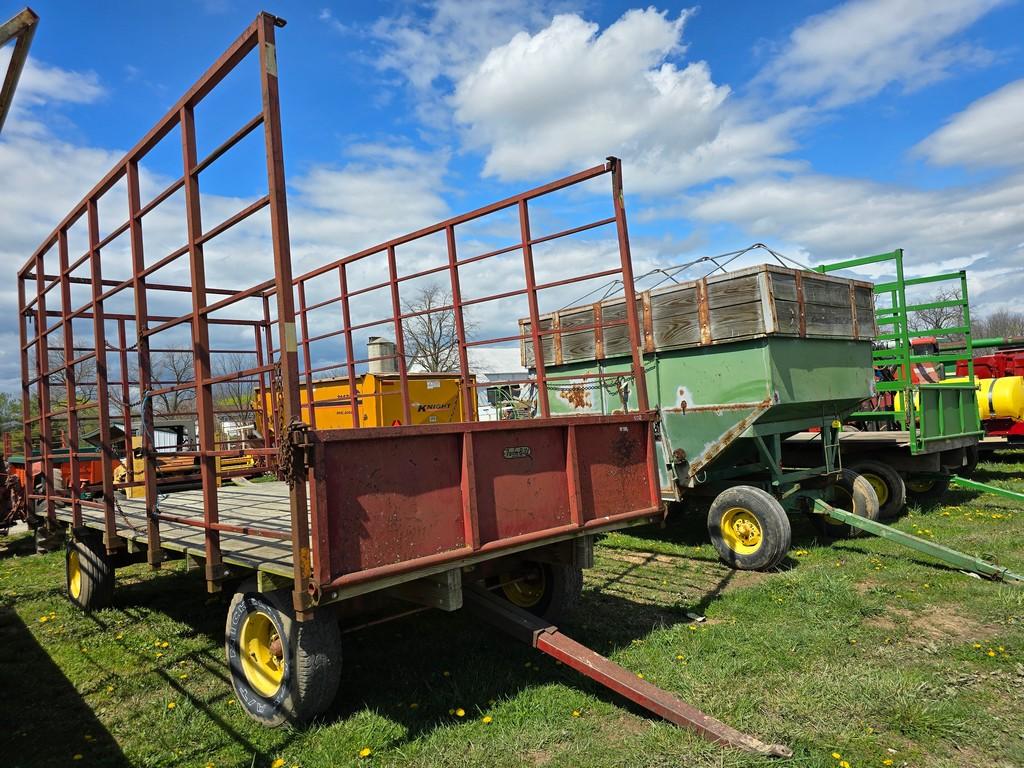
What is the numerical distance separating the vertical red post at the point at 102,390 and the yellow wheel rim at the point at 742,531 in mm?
5385

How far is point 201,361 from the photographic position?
12.0 ft

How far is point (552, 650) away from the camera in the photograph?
3834 millimetres

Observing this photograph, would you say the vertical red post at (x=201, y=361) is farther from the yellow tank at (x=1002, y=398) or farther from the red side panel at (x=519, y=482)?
the yellow tank at (x=1002, y=398)

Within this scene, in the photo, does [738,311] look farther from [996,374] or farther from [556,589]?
[996,374]

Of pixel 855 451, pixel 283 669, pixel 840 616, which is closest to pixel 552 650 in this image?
pixel 283 669

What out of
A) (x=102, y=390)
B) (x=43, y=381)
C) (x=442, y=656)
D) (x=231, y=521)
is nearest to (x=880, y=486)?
(x=442, y=656)

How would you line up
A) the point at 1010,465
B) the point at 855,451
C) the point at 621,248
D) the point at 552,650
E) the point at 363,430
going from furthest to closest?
the point at 1010,465 < the point at 855,451 < the point at 621,248 < the point at 552,650 < the point at 363,430

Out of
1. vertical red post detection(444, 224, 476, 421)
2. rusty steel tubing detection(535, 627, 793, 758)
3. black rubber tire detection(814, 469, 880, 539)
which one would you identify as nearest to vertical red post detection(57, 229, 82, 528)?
vertical red post detection(444, 224, 476, 421)

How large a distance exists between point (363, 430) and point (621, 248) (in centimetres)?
238

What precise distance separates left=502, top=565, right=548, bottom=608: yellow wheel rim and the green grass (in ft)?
1.11

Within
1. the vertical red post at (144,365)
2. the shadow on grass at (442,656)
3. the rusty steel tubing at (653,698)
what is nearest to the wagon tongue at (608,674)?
the rusty steel tubing at (653,698)

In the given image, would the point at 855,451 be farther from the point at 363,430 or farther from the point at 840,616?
the point at 363,430

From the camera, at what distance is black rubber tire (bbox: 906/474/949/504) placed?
9.52 meters

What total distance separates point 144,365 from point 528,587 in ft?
10.1
